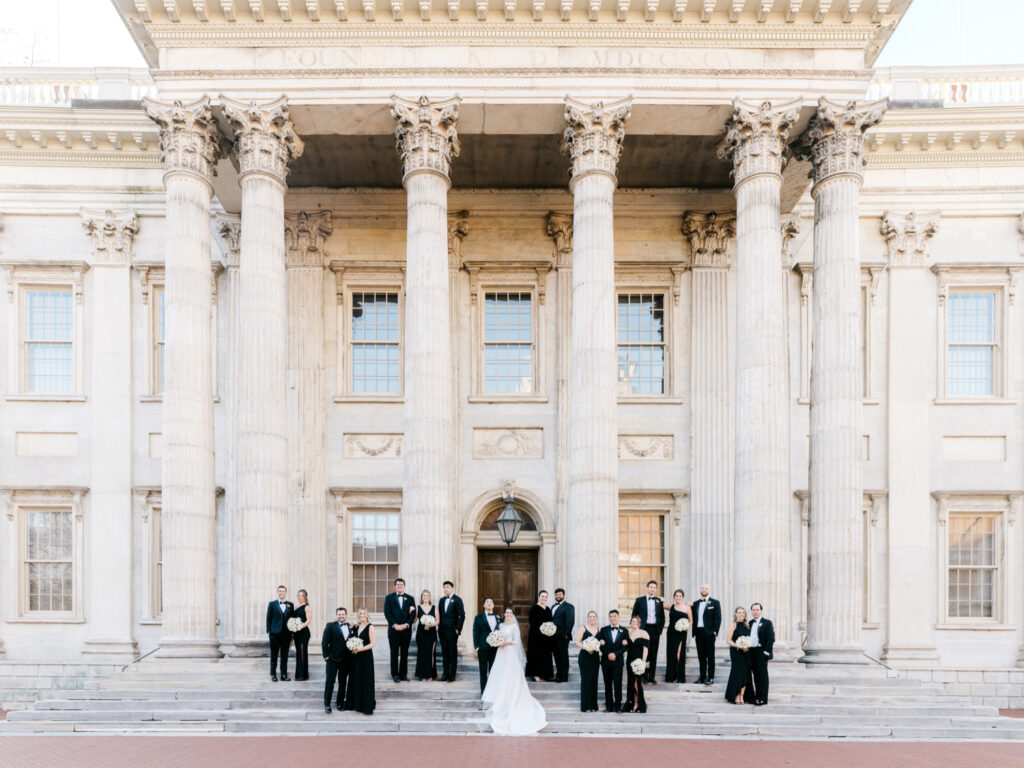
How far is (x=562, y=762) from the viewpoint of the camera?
514 inches

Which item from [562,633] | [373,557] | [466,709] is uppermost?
[373,557]

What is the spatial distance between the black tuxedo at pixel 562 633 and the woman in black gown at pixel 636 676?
5.17 ft

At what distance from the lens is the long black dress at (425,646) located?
17594mm

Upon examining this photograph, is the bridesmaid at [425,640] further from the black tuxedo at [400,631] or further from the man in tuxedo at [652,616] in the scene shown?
the man in tuxedo at [652,616]

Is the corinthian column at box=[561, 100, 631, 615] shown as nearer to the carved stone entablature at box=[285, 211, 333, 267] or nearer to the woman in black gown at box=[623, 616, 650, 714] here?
the woman in black gown at box=[623, 616, 650, 714]

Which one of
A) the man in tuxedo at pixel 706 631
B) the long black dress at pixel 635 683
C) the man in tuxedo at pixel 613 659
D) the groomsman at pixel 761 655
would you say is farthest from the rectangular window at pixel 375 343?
the groomsman at pixel 761 655

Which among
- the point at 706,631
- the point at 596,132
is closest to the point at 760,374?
the point at 706,631

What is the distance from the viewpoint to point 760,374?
1923 centimetres

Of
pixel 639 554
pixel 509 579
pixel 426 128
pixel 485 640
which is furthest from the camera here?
pixel 509 579

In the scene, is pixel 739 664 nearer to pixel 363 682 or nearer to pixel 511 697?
pixel 511 697

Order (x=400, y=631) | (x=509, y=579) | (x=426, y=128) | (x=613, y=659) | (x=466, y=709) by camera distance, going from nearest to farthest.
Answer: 1. (x=613, y=659)
2. (x=466, y=709)
3. (x=400, y=631)
4. (x=426, y=128)
5. (x=509, y=579)

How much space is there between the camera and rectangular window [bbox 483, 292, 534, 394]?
24.8 meters

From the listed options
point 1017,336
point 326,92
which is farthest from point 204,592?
point 1017,336

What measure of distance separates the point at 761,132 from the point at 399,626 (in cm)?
1194
